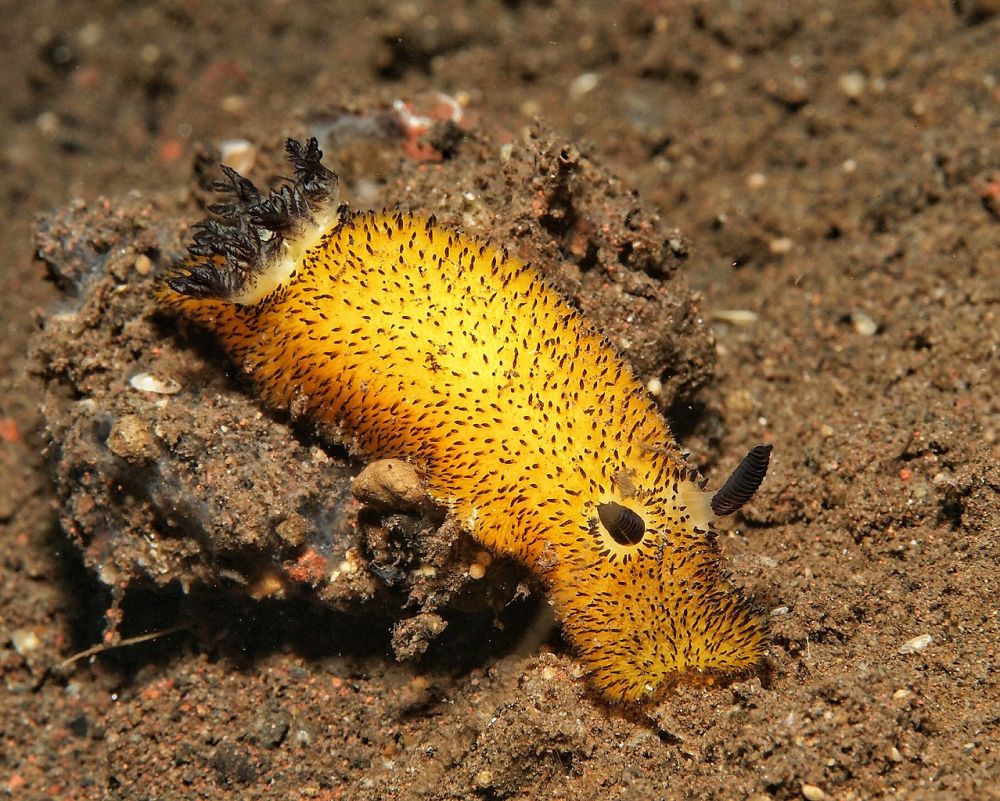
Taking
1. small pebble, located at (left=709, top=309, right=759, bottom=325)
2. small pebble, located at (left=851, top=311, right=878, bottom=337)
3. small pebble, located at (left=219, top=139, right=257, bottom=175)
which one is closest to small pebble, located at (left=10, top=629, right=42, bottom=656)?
small pebble, located at (left=219, top=139, right=257, bottom=175)

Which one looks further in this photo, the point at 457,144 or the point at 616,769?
the point at 457,144

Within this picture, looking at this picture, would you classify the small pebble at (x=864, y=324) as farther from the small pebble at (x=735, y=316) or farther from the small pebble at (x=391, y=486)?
the small pebble at (x=391, y=486)

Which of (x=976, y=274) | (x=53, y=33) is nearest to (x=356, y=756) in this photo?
(x=976, y=274)

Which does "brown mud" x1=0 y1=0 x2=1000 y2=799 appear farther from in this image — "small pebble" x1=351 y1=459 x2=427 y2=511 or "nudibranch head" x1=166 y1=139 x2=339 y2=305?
"nudibranch head" x1=166 y1=139 x2=339 y2=305

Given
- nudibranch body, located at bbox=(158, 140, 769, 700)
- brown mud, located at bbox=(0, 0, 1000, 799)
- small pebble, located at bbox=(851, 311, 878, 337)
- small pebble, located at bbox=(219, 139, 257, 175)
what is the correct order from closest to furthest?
nudibranch body, located at bbox=(158, 140, 769, 700)
brown mud, located at bbox=(0, 0, 1000, 799)
small pebble, located at bbox=(851, 311, 878, 337)
small pebble, located at bbox=(219, 139, 257, 175)

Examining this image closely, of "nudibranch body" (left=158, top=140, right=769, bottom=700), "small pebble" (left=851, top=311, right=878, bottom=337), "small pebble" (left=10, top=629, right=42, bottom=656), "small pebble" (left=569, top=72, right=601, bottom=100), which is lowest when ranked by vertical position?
"small pebble" (left=10, top=629, right=42, bottom=656)

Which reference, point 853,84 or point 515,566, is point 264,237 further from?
point 853,84

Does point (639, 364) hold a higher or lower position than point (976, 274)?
lower

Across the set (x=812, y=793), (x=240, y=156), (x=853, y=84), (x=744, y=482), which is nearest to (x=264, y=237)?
(x=240, y=156)

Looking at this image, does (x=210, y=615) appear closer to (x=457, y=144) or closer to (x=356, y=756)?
(x=356, y=756)
